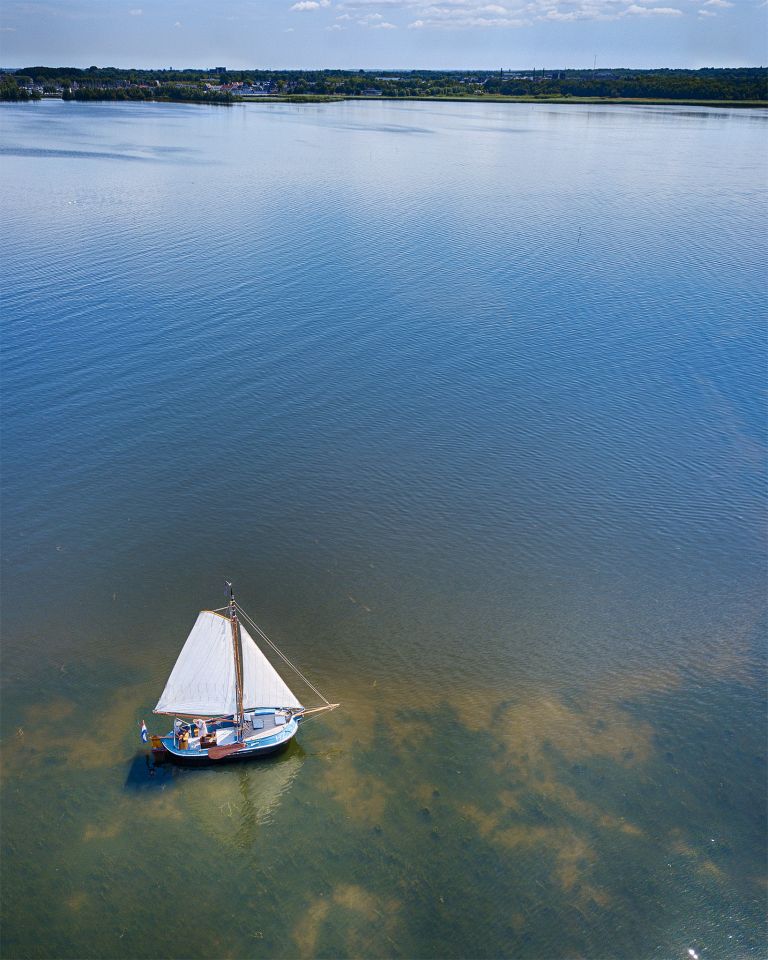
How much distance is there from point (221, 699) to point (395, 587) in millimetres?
10529

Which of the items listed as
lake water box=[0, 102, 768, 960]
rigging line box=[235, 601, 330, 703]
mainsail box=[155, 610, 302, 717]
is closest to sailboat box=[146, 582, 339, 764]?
mainsail box=[155, 610, 302, 717]

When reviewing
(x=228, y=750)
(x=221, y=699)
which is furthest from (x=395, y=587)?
(x=228, y=750)

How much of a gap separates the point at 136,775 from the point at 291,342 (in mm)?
37590

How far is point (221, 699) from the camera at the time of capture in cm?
2692

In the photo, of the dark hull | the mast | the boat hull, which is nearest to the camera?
the boat hull

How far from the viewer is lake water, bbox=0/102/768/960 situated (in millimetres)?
23047

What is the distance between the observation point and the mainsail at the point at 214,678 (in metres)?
26.5

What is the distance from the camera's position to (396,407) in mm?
49594

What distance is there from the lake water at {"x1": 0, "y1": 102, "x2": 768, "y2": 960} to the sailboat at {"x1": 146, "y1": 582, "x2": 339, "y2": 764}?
1094 millimetres

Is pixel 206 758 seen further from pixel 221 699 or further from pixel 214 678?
pixel 214 678

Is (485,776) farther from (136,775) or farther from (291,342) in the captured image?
(291,342)

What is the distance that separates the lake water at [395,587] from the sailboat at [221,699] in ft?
3.59

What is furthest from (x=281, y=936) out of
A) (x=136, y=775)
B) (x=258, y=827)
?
(x=136, y=775)

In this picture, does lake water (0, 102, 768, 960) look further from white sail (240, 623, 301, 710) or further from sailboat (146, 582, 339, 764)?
white sail (240, 623, 301, 710)
